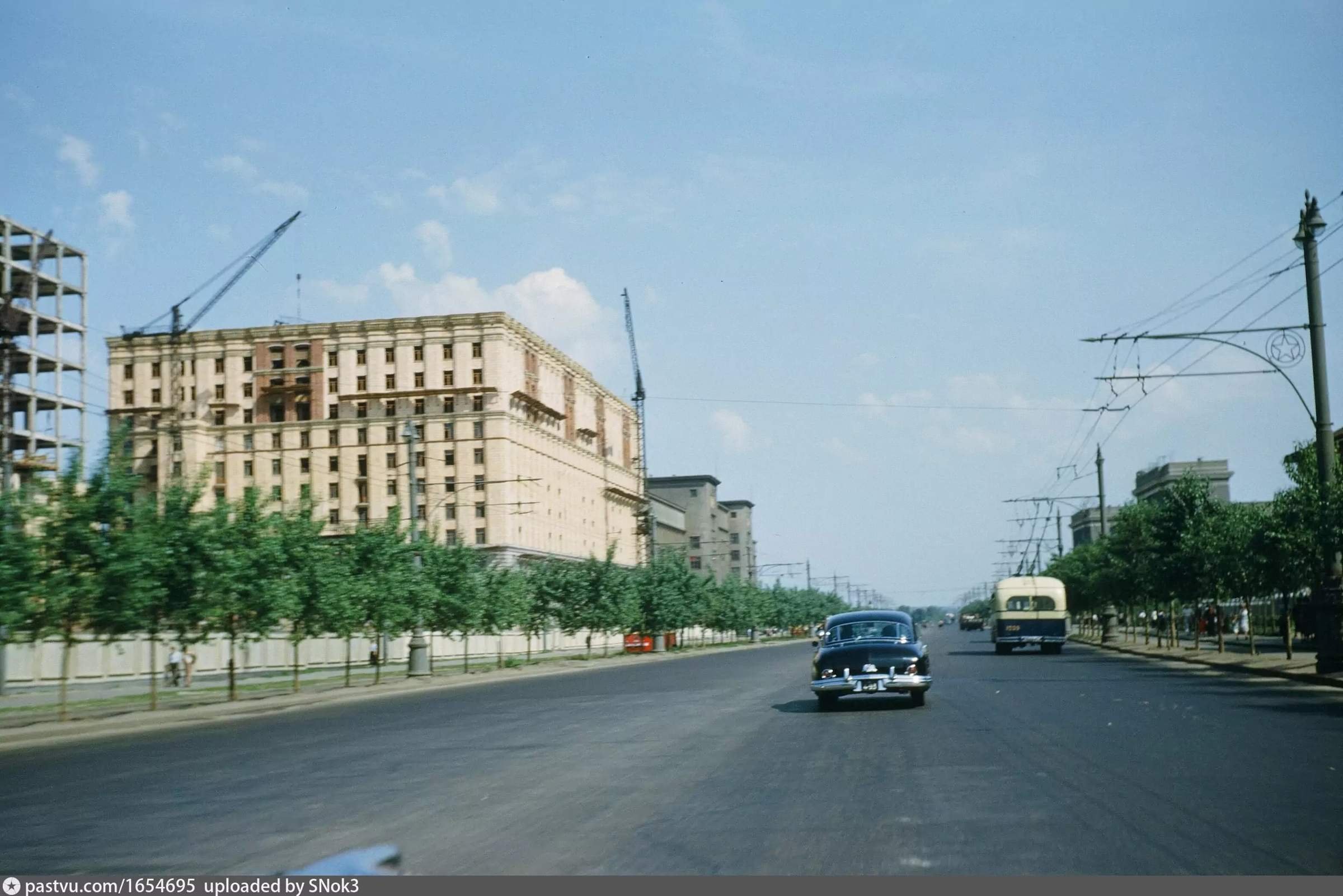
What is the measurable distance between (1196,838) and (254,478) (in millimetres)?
107487

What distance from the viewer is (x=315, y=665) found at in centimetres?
6475

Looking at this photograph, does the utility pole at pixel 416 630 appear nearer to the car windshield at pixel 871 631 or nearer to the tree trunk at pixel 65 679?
the tree trunk at pixel 65 679

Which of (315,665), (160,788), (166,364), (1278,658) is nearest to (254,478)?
(166,364)

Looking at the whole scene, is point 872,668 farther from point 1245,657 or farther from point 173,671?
point 173,671

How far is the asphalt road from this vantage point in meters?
9.03

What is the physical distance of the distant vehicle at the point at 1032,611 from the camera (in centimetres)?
5566

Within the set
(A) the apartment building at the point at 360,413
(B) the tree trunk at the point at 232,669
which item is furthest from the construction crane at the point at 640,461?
(B) the tree trunk at the point at 232,669

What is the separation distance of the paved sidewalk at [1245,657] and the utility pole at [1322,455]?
0.65 metres

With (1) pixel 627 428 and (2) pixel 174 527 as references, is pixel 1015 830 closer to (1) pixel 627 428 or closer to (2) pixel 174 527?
(2) pixel 174 527

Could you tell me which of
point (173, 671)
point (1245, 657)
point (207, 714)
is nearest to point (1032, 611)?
point (1245, 657)

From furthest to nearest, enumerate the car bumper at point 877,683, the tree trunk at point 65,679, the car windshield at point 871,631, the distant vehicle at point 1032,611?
the distant vehicle at point 1032,611
the tree trunk at point 65,679
the car windshield at point 871,631
the car bumper at point 877,683

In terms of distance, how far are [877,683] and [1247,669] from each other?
14.9m

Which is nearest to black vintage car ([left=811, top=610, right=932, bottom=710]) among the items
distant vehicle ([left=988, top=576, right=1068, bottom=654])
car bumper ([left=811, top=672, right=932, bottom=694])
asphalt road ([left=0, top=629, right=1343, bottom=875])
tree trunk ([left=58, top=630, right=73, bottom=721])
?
car bumper ([left=811, top=672, right=932, bottom=694])

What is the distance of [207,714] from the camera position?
31594mm
